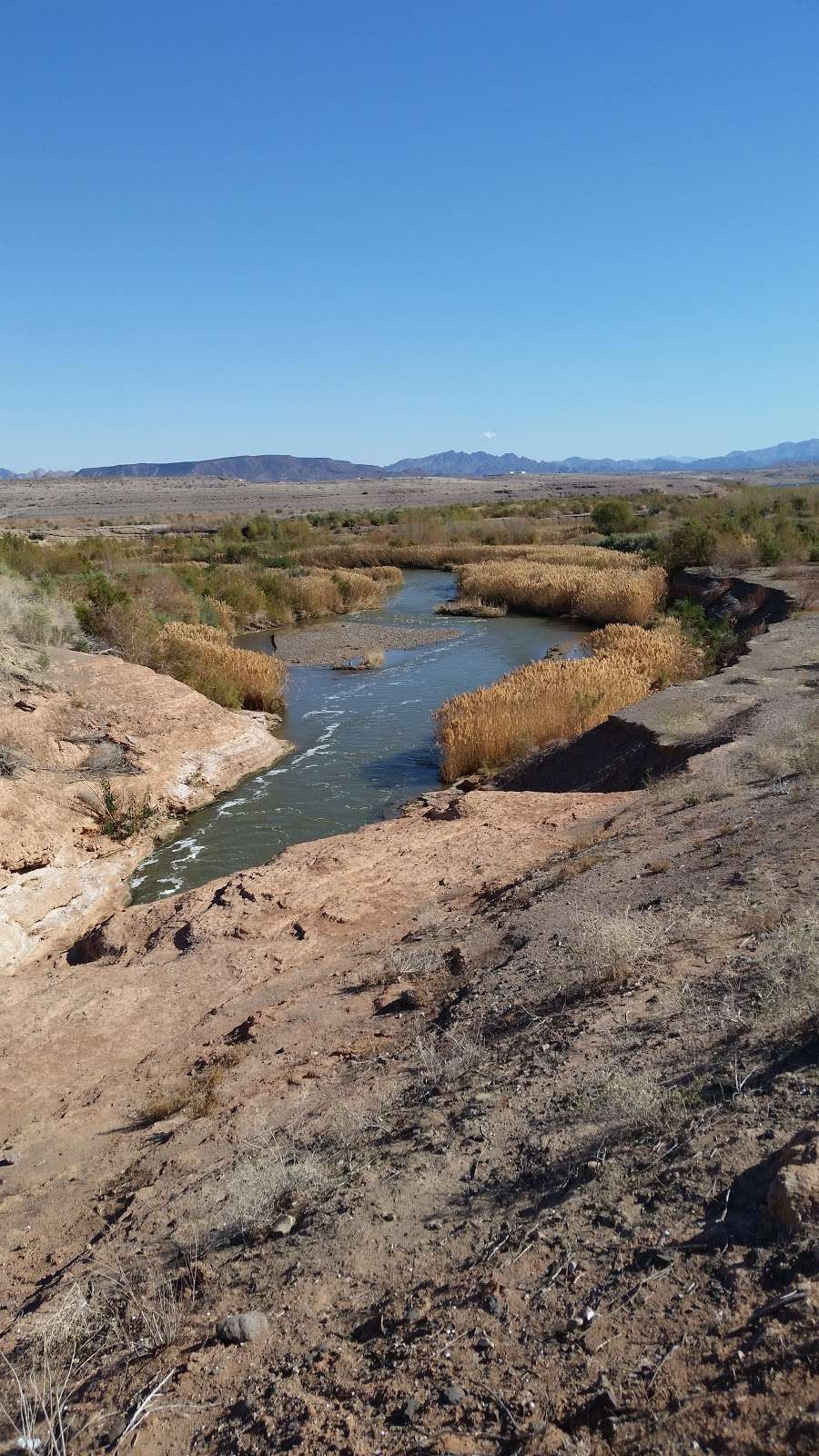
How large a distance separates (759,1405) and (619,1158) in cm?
142

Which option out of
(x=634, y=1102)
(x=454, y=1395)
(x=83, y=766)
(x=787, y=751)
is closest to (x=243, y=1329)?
(x=454, y=1395)

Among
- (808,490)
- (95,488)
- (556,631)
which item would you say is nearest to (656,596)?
(556,631)

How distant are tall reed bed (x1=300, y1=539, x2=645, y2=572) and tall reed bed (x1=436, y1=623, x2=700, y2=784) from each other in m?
22.0

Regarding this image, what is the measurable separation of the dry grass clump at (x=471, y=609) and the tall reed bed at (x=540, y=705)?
14.1 m

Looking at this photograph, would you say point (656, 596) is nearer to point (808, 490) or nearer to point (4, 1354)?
point (4, 1354)

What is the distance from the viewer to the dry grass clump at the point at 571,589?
2934 cm

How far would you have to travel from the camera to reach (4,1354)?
12.9ft

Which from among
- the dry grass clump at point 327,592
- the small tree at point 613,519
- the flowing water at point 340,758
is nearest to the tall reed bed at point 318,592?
the dry grass clump at point 327,592

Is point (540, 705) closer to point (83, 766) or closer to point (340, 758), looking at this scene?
point (340, 758)

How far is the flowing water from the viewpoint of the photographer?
43.0ft

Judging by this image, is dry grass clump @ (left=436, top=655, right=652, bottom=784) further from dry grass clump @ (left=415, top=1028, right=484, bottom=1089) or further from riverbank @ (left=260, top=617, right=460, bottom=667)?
riverbank @ (left=260, top=617, right=460, bottom=667)

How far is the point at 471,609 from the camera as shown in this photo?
33.2 m

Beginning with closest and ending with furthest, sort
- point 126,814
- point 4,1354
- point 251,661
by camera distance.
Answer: point 4,1354, point 126,814, point 251,661

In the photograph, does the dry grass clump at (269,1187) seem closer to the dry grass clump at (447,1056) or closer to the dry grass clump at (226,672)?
the dry grass clump at (447,1056)
